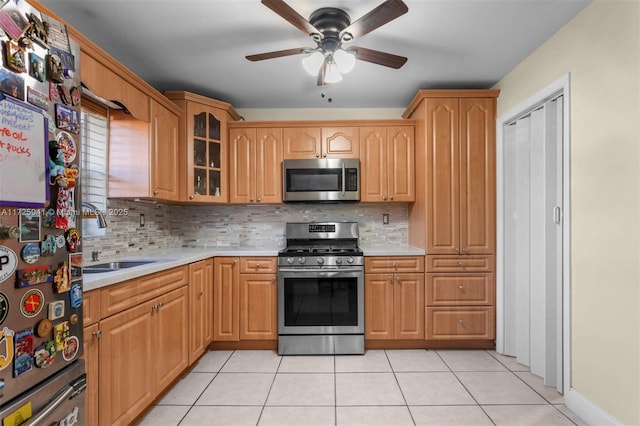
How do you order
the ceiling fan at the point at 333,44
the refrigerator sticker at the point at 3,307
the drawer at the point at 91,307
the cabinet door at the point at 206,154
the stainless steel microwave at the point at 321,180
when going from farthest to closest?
the stainless steel microwave at the point at 321,180, the cabinet door at the point at 206,154, the ceiling fan at the point at 333,44, the drawer at the point at 91,307, the refrigerator sticker at the point at 3,307

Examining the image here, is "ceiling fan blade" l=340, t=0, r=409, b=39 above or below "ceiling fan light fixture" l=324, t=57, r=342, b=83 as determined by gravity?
above

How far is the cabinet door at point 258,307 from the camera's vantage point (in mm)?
2777

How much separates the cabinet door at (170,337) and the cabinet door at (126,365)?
0.04 metres

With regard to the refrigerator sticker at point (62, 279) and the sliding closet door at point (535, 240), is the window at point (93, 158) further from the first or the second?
the sliding closet door at point (535, 240)

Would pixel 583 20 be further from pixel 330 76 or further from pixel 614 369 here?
pixel 614 369

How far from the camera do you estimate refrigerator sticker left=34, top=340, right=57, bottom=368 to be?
957 mm

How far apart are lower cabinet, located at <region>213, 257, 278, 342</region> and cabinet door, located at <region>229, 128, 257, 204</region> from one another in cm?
66

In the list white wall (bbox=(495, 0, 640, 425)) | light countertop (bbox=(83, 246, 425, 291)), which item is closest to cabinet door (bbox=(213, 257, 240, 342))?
light countertop (bbox=(83, 246, 425, 291))

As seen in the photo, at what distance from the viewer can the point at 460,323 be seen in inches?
107

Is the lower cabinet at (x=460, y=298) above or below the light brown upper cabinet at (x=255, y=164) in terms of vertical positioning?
below

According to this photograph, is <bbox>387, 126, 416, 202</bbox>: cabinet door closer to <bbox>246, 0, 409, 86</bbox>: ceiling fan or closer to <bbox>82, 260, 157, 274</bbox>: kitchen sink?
<bbox>246, 0, 409, 86</bbox>: ceiling fan

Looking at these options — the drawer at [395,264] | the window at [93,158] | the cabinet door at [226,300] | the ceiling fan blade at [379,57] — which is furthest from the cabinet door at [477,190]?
the window at [93,158]

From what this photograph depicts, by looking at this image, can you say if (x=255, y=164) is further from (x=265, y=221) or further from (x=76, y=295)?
(x=76, y=295)

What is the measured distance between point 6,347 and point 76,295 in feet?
0.81
